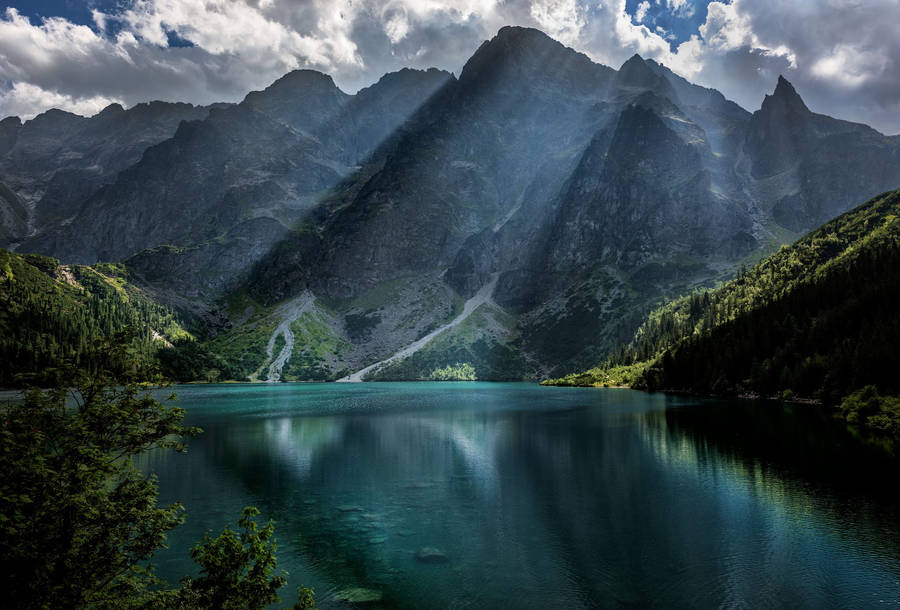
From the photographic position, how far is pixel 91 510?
12.5 m

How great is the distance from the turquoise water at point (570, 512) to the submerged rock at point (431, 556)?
25cm

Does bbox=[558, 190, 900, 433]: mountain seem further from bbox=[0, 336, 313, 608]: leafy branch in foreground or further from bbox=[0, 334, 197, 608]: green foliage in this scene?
bbox=[0, 334, 197, 608]: green foliage

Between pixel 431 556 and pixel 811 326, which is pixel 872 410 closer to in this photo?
pixel 811 326

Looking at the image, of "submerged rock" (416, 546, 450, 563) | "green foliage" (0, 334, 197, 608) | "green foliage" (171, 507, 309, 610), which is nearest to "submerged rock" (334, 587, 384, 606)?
"submerged rock" (416, 546, 450, 563)

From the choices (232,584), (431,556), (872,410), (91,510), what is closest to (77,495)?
(91,510)

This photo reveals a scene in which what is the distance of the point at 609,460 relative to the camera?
175 ft

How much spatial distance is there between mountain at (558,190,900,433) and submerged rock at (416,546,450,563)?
80.3 meters

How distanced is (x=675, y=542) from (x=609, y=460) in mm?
23490

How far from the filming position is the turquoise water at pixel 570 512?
81.8 feet

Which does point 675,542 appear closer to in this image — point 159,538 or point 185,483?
point 159,538

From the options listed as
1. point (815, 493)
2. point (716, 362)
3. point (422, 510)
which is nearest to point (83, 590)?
point (422, 510)

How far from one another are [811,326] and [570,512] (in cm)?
11161

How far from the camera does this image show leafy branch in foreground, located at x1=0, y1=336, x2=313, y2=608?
455 inches

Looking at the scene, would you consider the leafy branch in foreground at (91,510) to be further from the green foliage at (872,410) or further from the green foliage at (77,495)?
the green foliage at (872,410)
